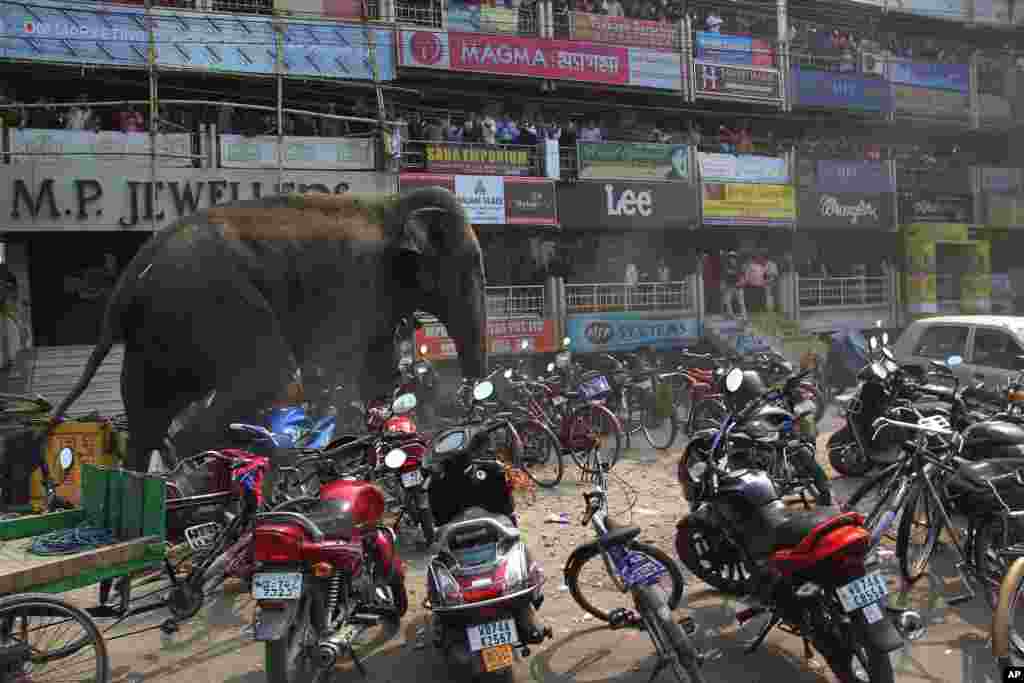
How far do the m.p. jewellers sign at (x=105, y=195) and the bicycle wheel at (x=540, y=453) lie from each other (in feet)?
18.3

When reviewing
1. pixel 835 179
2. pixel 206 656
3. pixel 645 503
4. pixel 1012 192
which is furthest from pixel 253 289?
pixel 1012 192

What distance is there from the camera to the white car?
916 centimetres

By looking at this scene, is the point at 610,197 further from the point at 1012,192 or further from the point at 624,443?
the point at 1012,192

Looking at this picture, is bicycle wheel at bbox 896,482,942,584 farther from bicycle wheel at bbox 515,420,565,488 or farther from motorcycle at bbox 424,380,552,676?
bicycle wheel at bbox 515,420,565,488

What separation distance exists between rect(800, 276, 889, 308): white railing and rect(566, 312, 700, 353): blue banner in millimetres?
4293

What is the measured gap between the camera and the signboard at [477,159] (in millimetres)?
14570

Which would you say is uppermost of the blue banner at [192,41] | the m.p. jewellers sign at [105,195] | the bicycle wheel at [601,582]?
the blue banner at [192,41]

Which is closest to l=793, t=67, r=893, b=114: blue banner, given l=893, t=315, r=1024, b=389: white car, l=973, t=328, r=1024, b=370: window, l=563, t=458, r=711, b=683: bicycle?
l=893, t=315, r=1024, b=389: white car

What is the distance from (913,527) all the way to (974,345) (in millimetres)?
5716

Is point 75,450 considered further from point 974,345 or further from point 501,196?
point 974,345

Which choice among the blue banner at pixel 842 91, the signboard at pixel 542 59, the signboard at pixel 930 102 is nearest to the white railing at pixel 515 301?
the signboard at pixel 542 59

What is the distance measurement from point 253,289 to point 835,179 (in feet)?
54.1

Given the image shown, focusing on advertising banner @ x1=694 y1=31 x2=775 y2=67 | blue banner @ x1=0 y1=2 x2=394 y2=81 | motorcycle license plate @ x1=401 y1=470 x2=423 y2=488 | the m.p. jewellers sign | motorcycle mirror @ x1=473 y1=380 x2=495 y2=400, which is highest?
advertising banner @ x1=694 y1=31 x2=775 y2=67

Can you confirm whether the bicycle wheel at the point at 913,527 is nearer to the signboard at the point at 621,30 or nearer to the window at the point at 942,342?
the window at the point at 942,342
